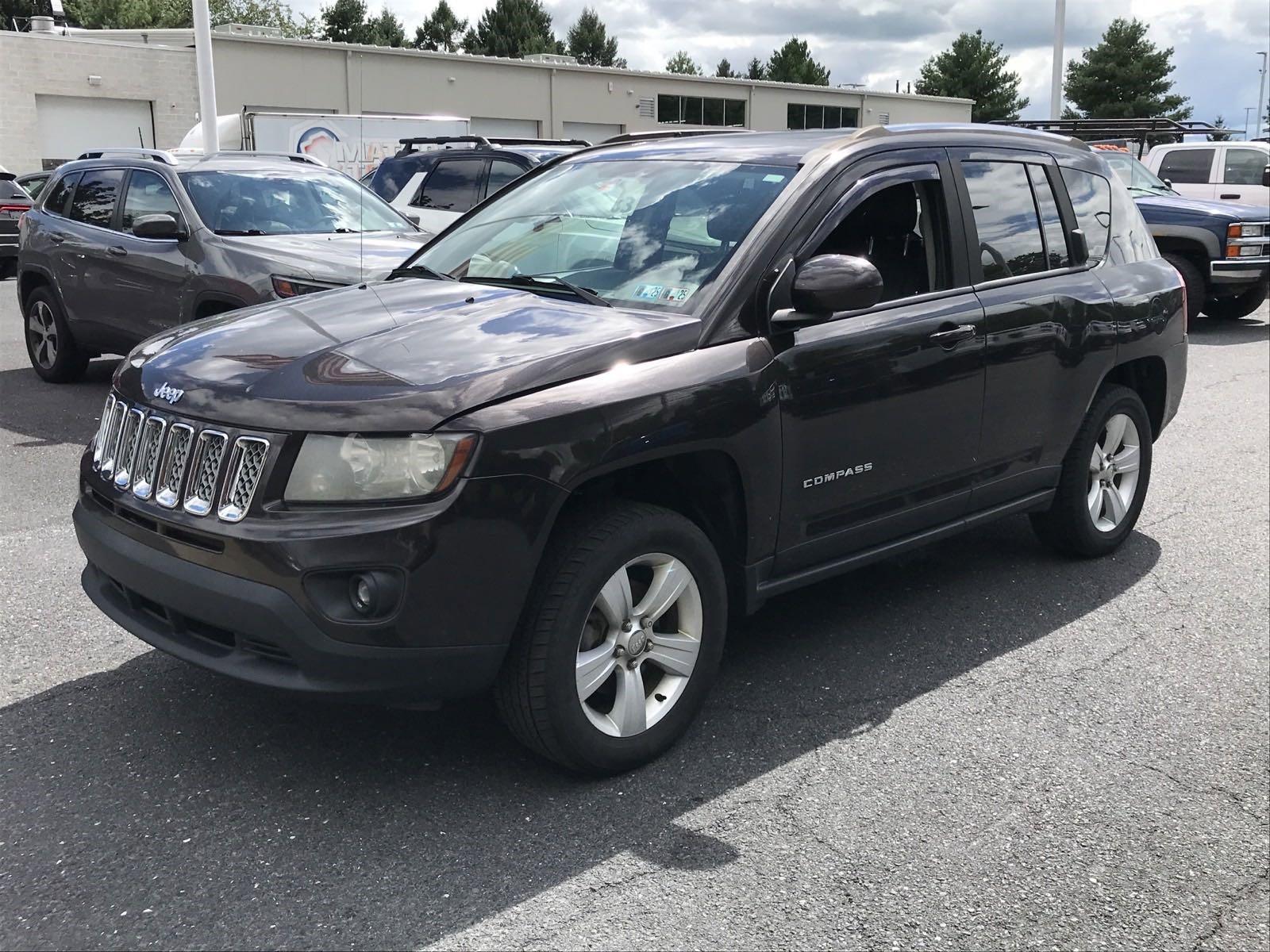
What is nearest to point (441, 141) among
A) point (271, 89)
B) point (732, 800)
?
point (732, 800)

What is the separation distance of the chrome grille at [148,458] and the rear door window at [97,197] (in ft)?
21.5

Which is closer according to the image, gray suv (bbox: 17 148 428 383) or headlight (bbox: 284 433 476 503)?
headlight (bbox: 284 433 476 503)

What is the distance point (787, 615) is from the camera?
16.8 ft

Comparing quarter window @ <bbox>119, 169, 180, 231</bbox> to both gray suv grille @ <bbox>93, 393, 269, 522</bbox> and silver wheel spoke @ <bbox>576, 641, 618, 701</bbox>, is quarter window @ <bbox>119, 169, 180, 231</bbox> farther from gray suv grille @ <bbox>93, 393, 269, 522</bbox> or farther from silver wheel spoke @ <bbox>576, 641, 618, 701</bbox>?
silver wheel spoke @ <bbox>576, 641, 618, 701</bbox>

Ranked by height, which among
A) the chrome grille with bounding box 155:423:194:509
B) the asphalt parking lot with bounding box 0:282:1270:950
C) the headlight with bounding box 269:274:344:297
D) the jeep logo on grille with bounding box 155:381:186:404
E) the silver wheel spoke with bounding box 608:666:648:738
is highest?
the jeep logo on grille with bounding box 155:381:186:404

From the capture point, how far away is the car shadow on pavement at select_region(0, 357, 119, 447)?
27.2 ft

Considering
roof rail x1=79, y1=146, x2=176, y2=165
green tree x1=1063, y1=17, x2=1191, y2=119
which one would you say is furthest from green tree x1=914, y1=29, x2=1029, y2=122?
roof rail x1=79, y1=146, x2=176, y2=165

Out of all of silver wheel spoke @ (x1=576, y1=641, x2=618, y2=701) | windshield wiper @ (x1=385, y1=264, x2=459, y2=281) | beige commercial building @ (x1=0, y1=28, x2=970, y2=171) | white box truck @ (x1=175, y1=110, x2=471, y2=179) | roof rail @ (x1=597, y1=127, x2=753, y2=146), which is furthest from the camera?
beige commercial building @ (x1=0, y1=28, x2=970, y2=171)

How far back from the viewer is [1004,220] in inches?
201

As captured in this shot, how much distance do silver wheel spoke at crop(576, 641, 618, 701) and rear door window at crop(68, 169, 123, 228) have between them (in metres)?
7.35

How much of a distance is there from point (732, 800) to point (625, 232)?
1908 mm

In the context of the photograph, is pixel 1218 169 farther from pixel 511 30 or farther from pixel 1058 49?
pixel 511 30

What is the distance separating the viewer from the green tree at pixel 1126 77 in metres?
67.4

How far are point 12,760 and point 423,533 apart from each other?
1.49 metres
